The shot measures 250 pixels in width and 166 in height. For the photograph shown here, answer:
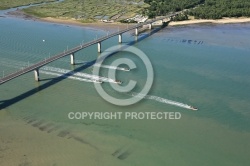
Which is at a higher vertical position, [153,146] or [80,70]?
[80,70]

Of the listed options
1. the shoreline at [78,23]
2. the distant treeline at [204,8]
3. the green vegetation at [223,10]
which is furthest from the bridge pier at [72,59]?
the green vegetation at [223,10]

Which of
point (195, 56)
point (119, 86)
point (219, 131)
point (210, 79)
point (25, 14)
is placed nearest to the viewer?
point (219, 131)

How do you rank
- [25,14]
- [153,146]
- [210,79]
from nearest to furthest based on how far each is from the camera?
[153,146], [210,79], [25,14]

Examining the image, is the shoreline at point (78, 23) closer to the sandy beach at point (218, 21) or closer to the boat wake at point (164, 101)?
the sandy beach at point (218, 21)

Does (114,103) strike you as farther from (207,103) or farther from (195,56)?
(195,56)

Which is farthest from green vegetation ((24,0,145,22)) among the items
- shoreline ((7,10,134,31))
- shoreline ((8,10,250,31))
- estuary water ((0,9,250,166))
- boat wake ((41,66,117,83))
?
boat wake ((41,66,117,83))

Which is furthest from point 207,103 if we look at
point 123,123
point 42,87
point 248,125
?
point 42,87

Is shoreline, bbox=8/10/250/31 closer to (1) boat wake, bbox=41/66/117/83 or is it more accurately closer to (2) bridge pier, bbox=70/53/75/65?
(2) bridge pier, bbox=70/53/75/65
